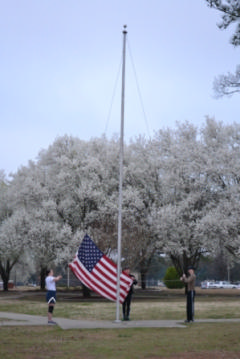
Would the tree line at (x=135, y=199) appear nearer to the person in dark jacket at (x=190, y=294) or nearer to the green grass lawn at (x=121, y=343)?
the person in dark jacket at (x=190, y=294)

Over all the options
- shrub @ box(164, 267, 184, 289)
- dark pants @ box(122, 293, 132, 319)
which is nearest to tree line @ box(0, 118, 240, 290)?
dark pants @ box(122, 293, 132, 319)

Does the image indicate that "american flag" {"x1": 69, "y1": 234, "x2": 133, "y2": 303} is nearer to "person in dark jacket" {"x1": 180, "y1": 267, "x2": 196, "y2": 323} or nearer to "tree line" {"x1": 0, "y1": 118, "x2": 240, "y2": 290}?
"person in dark jacket" {"x1": 180, "y1": 267, "x2": 196, "y2": 323}

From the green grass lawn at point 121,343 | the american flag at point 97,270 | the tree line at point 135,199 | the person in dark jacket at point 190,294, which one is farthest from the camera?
the tree line at point 135,199

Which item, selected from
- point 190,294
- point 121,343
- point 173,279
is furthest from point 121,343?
point 173,279

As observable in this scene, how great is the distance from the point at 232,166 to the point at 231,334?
2862cm

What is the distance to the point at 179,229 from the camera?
41500 millimetres

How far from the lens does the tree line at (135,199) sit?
39438mm

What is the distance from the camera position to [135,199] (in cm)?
4181

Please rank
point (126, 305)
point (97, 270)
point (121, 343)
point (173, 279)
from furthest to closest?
point (173, 279), point (126, 305), point (97, 270), point (121, 343)

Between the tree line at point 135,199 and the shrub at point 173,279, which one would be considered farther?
the shrub at point 173,279

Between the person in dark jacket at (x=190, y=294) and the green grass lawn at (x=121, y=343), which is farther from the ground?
the person in dark jacket at (x=190, y=294)

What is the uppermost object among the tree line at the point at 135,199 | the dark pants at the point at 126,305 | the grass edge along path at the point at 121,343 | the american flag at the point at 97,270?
the tree line at the point at 135,199

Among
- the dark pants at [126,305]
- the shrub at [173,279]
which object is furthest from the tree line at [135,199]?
the shrub at [173,279]

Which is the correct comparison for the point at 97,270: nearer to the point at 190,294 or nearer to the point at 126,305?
the point at 126,305
